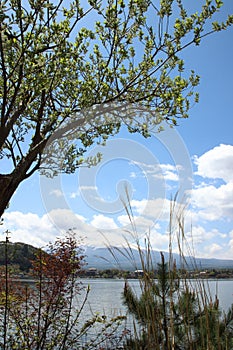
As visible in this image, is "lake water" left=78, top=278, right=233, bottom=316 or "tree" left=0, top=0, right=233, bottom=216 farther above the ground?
"tree" left=0, top=0, right=233, bottom=216

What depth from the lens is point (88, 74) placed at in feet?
14.8

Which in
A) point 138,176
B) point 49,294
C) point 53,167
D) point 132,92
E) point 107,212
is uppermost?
point 132,92

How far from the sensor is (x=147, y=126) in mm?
5113

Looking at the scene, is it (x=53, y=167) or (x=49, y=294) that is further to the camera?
(x=53, y=167)

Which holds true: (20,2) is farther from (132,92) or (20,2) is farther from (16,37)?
(132,92)

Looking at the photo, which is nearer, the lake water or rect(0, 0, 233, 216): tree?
the lake water

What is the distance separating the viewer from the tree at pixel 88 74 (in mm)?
3674

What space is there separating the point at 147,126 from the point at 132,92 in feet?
2.44

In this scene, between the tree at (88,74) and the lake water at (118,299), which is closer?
the lake water at (118,299)

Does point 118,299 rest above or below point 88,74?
below

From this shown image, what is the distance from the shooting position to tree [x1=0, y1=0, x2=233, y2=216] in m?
3.67

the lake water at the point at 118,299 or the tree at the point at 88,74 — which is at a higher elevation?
the tree at the point at 88,74

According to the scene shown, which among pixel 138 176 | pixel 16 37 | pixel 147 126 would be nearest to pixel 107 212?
pixel 138 176

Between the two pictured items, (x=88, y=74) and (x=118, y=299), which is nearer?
(x=88, y=74)
